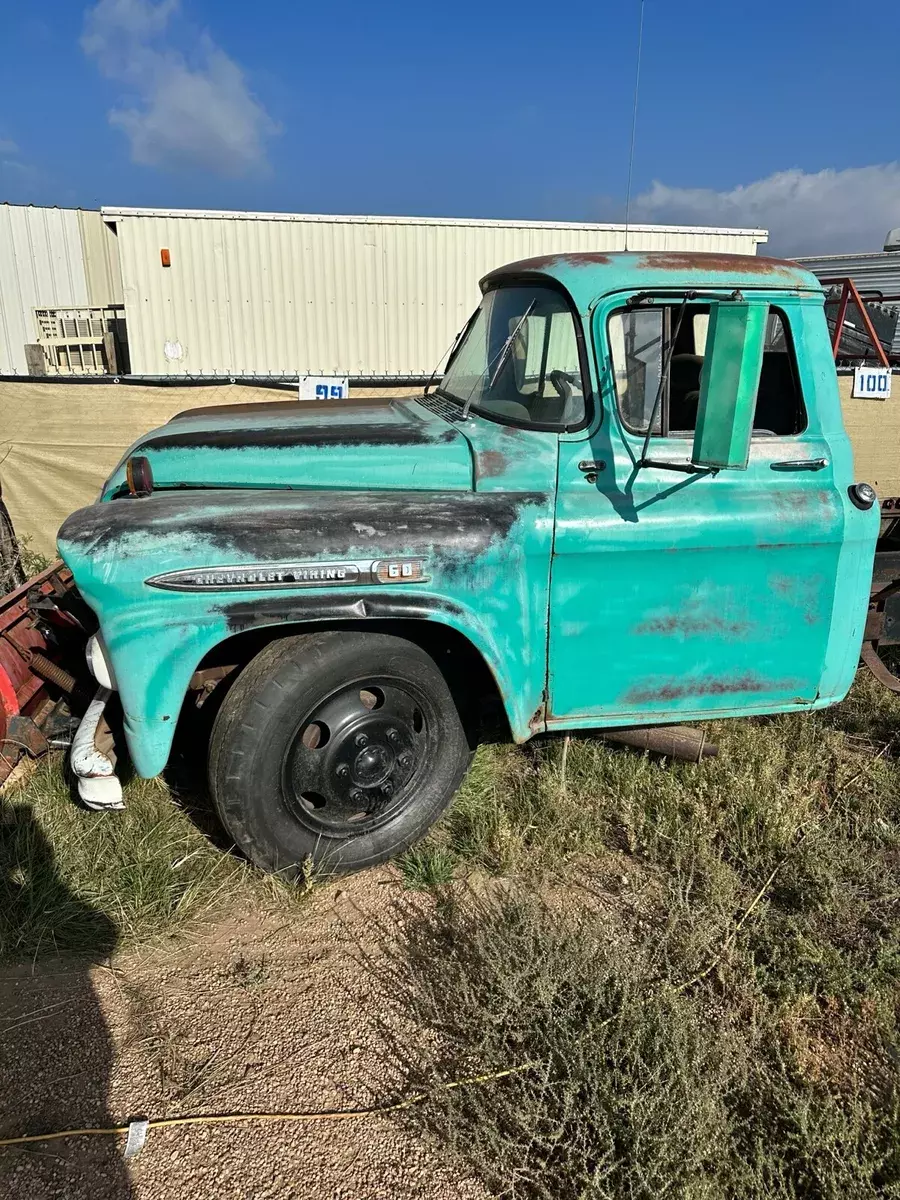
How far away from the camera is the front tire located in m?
2.85

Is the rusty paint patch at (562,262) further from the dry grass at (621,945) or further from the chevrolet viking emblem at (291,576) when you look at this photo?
the dry grass at (621,945)

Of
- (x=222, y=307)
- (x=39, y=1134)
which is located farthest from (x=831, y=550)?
(x=222, y=307)

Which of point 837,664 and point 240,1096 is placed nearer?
point 240,1096

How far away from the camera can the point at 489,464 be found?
3.04 metres

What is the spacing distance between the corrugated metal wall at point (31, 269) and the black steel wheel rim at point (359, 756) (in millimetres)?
13226

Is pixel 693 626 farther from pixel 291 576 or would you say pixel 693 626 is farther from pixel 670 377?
pixel 291 576

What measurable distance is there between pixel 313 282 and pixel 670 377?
28.5 ft

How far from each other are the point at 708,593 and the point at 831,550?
51cm

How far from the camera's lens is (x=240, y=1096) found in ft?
7.66

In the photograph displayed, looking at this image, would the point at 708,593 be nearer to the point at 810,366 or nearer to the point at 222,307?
the point at 810,366

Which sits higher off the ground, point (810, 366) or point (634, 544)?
point (810, 366)

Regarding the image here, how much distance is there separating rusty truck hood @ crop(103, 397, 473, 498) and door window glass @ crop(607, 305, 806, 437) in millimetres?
663

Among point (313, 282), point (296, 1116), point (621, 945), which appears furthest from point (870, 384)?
point (296, 1116)

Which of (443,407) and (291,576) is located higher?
(443,407)
